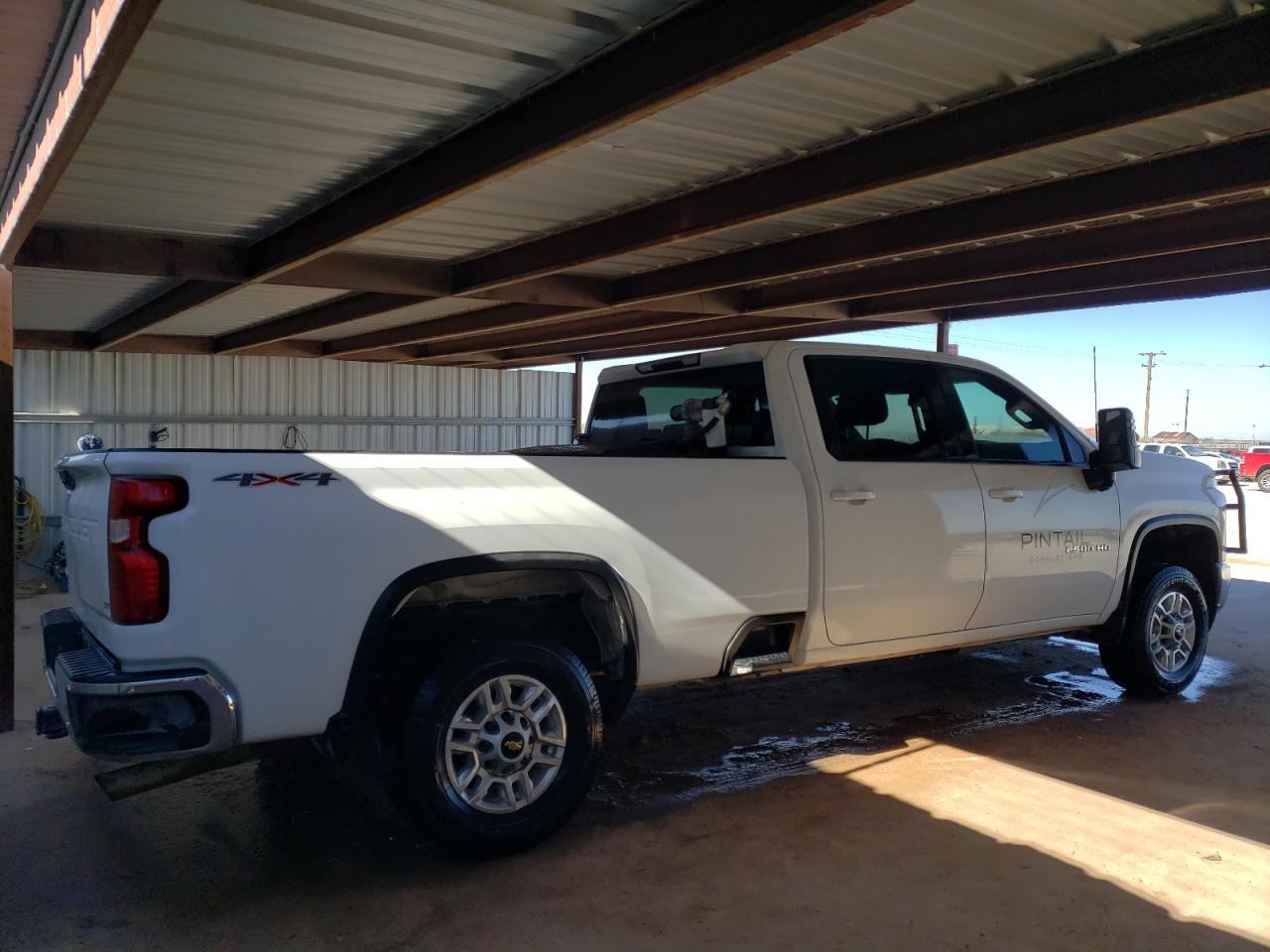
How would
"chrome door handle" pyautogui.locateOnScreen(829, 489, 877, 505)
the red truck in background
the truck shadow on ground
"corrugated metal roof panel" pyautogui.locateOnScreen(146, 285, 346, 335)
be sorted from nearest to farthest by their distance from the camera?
the truck shadow on ground < "chrome door handle" pyautogui.locateOnScreen(829, 489, 877, 505) < "corrugated metal roof panel" pyautogui.locateOnScreen(146, 285, 346, 335) < the red truck in background

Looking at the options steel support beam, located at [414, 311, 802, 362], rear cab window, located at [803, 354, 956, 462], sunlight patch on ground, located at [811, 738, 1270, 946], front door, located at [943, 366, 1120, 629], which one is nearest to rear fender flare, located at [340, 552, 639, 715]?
rear cab window, located at [803, 354, 956, 462]

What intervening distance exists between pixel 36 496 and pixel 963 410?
13.3m

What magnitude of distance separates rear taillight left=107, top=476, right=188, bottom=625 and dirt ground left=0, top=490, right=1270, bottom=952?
1.16m

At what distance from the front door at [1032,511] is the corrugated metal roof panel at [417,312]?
597cm

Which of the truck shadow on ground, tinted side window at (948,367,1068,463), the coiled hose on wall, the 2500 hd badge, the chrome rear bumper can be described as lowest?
the truck shadow on ground

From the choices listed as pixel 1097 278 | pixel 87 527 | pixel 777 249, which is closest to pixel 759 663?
pixel 87 527

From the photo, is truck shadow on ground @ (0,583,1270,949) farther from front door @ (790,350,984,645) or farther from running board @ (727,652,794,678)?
front door @ (790,350,984,645)

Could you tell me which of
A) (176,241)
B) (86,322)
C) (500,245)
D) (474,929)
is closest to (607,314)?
(500,245)

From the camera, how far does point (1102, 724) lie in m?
6.01

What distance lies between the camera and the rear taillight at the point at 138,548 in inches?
133

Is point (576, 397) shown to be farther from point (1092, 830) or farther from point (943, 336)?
point (1092, 830)

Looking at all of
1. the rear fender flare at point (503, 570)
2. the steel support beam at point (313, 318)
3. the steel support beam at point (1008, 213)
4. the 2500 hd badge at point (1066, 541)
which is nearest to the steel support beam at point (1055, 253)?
the steel support beam at point (1008, 213)

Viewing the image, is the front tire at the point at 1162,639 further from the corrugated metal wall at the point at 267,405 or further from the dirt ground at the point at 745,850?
the corrugated metal wall at the point at 267,405

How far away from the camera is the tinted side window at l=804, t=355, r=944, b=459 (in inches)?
202
